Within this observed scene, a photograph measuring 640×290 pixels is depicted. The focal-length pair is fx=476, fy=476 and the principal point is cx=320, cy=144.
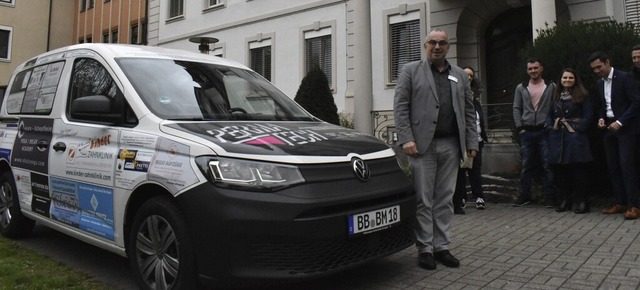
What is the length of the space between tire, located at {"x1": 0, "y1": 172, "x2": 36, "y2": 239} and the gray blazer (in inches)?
162

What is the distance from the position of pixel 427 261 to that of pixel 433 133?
107cm

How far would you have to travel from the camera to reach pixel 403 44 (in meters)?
13.8

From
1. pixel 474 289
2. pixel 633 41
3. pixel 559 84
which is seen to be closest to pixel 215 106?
pixel 474 289

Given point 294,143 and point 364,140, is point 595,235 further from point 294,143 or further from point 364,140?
point 294,143

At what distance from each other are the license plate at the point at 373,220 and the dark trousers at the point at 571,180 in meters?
4.12

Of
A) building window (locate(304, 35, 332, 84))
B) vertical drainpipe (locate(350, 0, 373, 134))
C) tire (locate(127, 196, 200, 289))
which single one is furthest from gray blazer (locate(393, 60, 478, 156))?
building window (locate(304, 35, 332, 84))

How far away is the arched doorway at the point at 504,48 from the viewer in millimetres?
12609

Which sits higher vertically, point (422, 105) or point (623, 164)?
point (422, 105)

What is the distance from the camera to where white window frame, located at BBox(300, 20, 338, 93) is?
50.1ft

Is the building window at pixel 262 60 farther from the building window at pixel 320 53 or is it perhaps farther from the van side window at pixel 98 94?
the van side window at pixel 98 94

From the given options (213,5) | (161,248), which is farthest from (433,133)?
(213,5)

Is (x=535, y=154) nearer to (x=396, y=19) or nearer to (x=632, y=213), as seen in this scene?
(x=632, y=213)

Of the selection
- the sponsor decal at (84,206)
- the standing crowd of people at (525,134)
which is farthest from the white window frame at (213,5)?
the sponsor decal at (84,206)

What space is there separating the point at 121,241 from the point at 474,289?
102 inches
